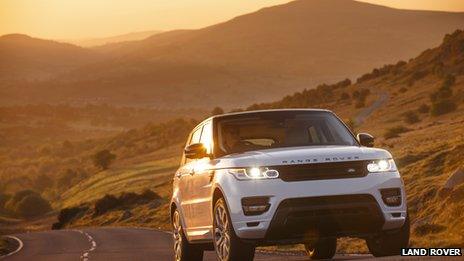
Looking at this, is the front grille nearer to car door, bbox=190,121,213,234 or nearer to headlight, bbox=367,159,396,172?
headlight, bbox=367,159,396,172

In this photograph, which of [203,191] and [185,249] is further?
[185,249]

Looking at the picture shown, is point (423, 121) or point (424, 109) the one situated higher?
point (423, 121)

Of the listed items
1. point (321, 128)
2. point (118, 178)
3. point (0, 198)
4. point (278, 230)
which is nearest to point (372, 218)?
point (278, 230)

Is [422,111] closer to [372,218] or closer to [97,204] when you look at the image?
[97,204]

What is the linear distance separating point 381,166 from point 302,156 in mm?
988

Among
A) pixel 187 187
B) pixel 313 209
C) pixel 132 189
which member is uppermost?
pixel 313 209

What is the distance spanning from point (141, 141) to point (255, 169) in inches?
5453

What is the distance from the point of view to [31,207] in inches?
4540

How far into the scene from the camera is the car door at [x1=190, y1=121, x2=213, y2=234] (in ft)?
44.9

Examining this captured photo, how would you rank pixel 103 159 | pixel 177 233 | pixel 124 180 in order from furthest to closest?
pixel 103 159 → pixel 124 180 → pixel 177 233

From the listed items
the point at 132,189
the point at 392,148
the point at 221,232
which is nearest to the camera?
the point at 221,232

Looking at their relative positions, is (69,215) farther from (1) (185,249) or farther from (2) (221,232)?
(2) (221,232)

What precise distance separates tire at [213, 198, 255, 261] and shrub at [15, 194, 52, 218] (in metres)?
104

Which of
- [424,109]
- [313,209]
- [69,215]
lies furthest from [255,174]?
[69,215]
